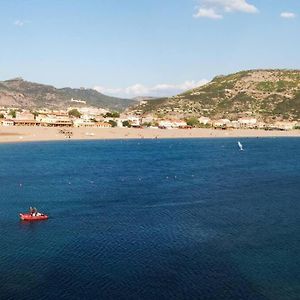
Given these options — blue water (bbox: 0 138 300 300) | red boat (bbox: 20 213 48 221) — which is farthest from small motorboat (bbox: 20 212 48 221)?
blue water (bbox: 0 138 300 300)

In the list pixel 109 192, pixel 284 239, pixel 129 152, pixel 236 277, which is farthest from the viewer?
pixel 129 152

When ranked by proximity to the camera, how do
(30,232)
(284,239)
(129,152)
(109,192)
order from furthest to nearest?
(129,152) → (109,192) → (30,232) → (284,239)

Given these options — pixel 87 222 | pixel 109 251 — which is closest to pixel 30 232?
pixel 87 222

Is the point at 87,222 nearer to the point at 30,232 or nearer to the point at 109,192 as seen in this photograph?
the point at 30,232

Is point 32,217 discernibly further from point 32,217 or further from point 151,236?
point 151,236

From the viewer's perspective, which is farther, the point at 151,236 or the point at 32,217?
the point at 32,217

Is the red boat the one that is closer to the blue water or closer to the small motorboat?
the small motorboat

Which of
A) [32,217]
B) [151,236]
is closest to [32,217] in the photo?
[32,217]

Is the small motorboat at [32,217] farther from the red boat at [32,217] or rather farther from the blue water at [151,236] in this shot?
the blue water at [151,236]

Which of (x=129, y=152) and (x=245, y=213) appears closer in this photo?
(x=245, y=213)
